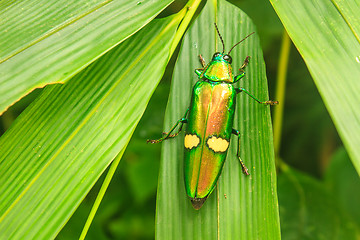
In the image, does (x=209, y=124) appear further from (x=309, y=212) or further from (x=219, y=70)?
(x=309, y=212)

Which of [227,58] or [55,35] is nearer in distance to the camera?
[55,35]

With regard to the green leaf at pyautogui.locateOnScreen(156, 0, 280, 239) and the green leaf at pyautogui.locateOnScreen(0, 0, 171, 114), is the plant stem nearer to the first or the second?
the green leaf at pyautogui.locateOnScreen(156, 0, 280, 239)

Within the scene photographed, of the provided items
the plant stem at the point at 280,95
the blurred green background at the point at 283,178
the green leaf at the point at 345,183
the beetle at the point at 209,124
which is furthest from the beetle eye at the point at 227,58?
the green leaf at the point at 345,183

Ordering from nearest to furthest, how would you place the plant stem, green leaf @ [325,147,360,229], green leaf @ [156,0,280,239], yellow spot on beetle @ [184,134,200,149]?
green leaf @ [156,0,280,239]
yellow spot on beetle @ [184,134,200,149]
the plant stem
green leaf @ [325,147,360,229]

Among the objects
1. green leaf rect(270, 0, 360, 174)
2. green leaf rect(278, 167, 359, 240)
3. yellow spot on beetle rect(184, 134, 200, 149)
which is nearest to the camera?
green leaf rect(270, 0, 360, 174)

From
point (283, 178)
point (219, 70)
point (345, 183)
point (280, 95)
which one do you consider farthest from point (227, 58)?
point (345, 183)

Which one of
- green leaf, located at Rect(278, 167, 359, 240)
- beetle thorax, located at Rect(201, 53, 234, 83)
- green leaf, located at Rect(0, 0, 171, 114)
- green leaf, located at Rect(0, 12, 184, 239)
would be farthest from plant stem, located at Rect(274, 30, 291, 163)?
green leaf, located at Rect(0, 0, 171, 114)

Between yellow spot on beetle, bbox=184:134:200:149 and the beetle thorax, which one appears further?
the beetle thorax
